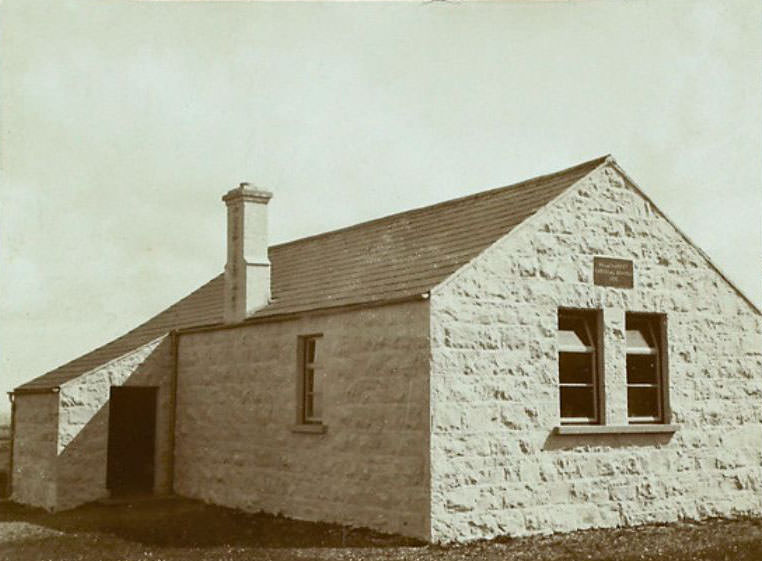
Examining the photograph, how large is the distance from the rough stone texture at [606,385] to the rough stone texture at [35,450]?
9251mm

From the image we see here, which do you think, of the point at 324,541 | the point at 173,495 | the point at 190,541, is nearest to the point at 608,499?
the point at 324,541

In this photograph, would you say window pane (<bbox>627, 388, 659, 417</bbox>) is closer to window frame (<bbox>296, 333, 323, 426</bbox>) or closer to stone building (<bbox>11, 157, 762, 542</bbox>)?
stone building (<bbox>11, 157, 762, 542</bbox>)

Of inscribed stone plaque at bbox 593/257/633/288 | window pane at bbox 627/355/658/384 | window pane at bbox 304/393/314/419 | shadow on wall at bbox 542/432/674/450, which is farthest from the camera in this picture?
window pane at bbox 304/393/314/419

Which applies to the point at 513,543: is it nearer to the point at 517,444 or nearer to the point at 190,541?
the point at 517,444

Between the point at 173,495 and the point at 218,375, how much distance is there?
9.93 ft

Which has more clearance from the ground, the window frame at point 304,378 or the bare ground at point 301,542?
the window frame at point 304,378

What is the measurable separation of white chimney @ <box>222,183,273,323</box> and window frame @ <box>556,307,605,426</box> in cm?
630

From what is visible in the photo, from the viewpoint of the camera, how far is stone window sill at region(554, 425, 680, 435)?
47.3ft

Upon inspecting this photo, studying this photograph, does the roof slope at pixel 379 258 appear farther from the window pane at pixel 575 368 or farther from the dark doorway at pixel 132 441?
the window pane at pixel 575 368

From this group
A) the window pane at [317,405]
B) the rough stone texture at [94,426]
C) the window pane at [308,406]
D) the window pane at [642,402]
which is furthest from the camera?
the rough stone texture at [94,426]

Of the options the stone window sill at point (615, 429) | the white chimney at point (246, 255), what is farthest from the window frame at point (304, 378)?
the stone window sill at point (615, 429)

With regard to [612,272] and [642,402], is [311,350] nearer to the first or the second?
[612,272]

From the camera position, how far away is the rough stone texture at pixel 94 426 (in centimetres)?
1891

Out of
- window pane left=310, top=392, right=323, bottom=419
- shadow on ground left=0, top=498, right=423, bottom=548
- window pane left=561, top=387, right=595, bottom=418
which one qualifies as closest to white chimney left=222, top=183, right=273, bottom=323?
window pane left=310, top=392, right=323, bottom=419
